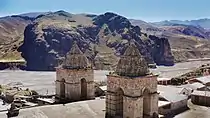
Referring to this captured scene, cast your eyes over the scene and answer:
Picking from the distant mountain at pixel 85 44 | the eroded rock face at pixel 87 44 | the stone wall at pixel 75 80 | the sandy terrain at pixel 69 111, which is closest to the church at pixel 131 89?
the sandy terrain at pixel 69 111

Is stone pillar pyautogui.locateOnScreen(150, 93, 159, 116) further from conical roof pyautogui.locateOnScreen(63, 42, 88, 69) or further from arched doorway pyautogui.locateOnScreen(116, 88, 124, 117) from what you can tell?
conical roof pyautogui.locateOnScreen(63, 42, 88, 69)

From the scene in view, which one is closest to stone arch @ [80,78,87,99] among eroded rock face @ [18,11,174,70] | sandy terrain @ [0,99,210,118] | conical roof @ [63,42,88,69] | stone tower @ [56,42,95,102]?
stone tower @ [56,42,95,102]

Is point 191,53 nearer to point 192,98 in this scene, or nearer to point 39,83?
point 39,83

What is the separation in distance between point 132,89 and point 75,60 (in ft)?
24.0

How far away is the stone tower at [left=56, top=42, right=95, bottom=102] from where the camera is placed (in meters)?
27.0

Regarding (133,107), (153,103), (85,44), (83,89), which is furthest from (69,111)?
(85,44)

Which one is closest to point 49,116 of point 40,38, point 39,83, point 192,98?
point 192,98

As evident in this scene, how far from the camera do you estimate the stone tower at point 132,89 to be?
21297mm

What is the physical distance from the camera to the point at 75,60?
1068 inches

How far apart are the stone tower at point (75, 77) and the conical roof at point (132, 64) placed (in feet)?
18.3

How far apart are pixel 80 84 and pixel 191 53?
547 ft

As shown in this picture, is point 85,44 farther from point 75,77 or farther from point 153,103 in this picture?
point 153,103

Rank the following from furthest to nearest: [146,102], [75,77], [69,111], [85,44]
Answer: [85,44]
[75,77]
[69,111]
[146,102]

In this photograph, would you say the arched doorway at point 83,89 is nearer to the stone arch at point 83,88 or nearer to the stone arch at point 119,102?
the stone arch at point 83,88
